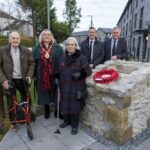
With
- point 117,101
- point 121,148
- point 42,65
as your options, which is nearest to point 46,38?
point 42,65

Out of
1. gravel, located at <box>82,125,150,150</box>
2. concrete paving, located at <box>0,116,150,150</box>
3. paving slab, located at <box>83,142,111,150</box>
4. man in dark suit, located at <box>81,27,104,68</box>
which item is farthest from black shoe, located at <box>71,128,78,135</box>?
man in dark suit, located at <box>81,27,104,68</box>

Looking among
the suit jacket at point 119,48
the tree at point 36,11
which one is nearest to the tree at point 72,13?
the tree at point 36,11

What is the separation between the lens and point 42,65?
13.8 ft

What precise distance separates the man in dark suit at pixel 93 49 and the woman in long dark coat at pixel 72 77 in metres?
0.86

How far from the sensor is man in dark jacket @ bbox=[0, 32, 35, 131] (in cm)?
380

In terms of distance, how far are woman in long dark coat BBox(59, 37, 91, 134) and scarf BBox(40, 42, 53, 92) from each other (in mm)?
336

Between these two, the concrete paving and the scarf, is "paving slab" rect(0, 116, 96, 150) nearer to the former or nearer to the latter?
the concrete paving

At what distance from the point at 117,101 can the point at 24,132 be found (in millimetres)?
1915

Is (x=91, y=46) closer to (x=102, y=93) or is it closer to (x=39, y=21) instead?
(x=102, y=93)

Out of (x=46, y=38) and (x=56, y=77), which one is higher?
(x=46, y=38)

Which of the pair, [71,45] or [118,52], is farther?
[118,52]

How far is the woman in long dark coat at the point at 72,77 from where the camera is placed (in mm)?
3816

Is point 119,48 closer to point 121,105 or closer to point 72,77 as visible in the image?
point 72,77

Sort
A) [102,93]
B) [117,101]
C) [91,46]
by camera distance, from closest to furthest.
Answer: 1. [117,101]
2. [102,93]
3. [91,46]
